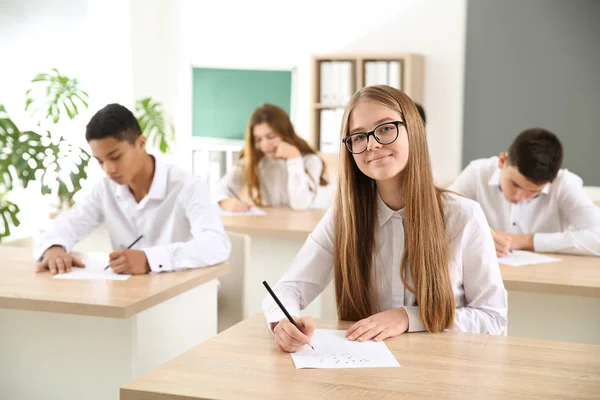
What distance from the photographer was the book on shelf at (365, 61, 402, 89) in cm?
606

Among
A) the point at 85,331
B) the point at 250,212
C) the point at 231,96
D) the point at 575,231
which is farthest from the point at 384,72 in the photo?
the point at 85,331

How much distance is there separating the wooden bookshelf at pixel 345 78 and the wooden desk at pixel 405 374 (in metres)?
4.30

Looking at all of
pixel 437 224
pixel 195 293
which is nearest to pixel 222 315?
pixel 195 293

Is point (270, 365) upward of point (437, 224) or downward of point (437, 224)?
downward

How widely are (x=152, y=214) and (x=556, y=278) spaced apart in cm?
155

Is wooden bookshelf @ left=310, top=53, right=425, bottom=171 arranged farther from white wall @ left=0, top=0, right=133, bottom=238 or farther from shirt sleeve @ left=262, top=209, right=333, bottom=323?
shirt sleeve @ left=262, top=209, right=333, bottom=323

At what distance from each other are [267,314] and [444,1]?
15.3 feet

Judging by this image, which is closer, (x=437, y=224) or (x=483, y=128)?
(x=437, y=224)

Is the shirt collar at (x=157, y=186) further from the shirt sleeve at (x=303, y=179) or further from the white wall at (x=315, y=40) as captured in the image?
the white wall at (x=315, y=40)

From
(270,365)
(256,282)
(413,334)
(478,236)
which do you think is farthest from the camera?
(256,282)

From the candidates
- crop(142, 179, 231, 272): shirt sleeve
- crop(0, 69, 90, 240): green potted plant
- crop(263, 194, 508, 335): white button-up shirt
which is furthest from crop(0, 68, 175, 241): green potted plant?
crop(263, 194, 508, 335): white button-up shirt

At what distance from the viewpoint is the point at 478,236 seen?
2.01 m

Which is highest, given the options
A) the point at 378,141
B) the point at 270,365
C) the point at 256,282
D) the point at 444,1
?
the point at 444,1

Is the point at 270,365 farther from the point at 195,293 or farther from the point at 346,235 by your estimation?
the point at 195,293
